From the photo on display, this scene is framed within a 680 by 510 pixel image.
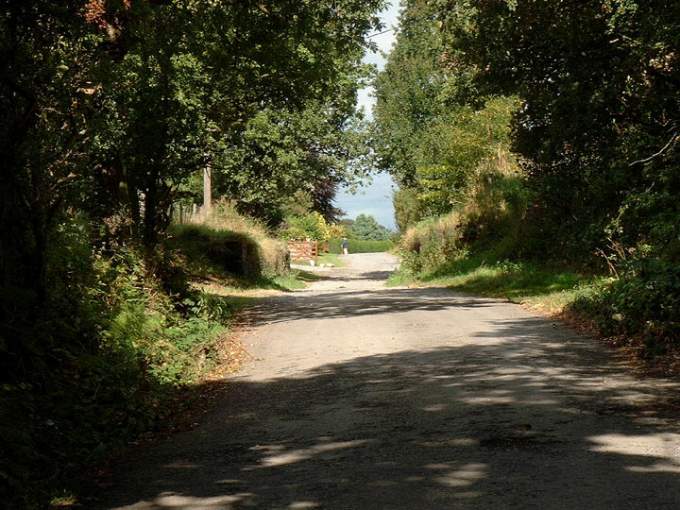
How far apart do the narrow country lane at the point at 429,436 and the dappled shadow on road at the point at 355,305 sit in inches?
212

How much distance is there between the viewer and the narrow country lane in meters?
5.41

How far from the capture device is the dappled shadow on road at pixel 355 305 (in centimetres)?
1838

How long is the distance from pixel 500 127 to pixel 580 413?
28.6 meters

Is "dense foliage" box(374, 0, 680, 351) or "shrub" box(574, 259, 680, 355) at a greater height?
"dense foliage" box(374, 0, 680, 351)

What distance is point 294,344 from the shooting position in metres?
13.8

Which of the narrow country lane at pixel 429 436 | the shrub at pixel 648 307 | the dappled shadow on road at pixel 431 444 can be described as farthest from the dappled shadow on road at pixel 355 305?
the dappled shadow on road at pixel 431 444

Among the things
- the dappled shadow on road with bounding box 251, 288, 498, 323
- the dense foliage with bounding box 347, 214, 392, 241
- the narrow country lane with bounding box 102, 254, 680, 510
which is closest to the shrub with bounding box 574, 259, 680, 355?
the narrow country lane with bounding box 102, 254, 680, 510

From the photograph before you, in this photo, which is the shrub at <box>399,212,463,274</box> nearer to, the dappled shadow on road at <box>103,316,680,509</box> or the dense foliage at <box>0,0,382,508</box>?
the dense foliage at <box>0,0,382,508</box>

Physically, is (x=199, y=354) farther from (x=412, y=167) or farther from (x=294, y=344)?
(x=412, y=167)

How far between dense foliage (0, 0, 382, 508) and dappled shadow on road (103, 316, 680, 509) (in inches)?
42.5

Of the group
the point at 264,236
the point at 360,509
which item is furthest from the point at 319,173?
the point at 360,509

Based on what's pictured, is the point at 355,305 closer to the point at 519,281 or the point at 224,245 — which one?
the point at 519,281

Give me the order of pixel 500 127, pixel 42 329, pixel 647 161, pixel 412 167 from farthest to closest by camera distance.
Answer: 1. pixel 412 167
2. pixel 500 127
3. pixel 647 161
4. pixel 42 329

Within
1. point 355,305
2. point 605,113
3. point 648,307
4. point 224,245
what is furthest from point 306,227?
point 648,307
